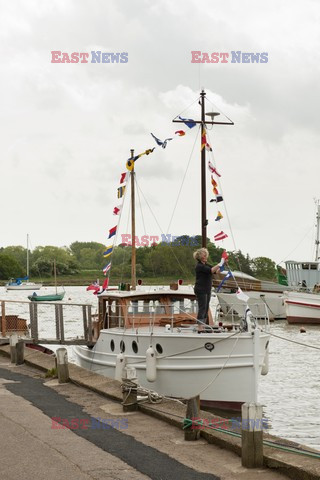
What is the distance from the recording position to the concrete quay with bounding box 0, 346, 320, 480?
29.5ft

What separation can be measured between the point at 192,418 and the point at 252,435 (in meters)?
1.78

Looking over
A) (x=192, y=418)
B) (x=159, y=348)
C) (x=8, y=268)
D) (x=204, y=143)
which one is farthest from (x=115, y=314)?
(x=8, y=268)

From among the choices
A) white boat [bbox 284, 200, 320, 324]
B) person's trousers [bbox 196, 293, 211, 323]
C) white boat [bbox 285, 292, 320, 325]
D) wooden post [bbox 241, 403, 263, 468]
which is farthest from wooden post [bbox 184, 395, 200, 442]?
white boat [bbox 285, 292, 320, 325]

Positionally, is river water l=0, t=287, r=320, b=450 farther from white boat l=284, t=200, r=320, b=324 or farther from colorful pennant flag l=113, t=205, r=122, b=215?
white boat l=284, t=200, r=320, b=324

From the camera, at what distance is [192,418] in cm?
1077

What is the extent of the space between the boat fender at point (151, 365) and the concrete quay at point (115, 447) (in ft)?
8.12

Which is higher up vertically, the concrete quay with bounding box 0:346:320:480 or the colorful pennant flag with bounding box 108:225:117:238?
the colorful pennant flag with bounding box 108:225:117:238

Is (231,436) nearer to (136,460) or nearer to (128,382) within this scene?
(136,460)

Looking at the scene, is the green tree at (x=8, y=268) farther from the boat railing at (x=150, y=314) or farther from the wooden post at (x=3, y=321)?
the boat railing at (x=150, y=314)

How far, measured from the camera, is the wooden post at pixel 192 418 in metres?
10.6

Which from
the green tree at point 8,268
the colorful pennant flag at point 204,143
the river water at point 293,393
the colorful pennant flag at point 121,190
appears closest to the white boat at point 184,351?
the river water at point 293,393

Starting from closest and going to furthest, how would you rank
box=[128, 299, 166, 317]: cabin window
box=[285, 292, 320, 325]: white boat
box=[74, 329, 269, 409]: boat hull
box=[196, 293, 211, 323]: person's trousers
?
box=[74, 329, 269, 409]: boat hull → box=[196, 293, 211, 323]: person's trousers → box=[128, 299, 166, 317]: cabin window → box=[285, 292, 320, 325]: white boat

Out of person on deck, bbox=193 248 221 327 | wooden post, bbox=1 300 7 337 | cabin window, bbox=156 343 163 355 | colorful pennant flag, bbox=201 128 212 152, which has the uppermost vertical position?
colorful pennant flag, bbox=201 128 212 152

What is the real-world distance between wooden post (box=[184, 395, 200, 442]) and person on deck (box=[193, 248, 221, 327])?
5.55 metres
